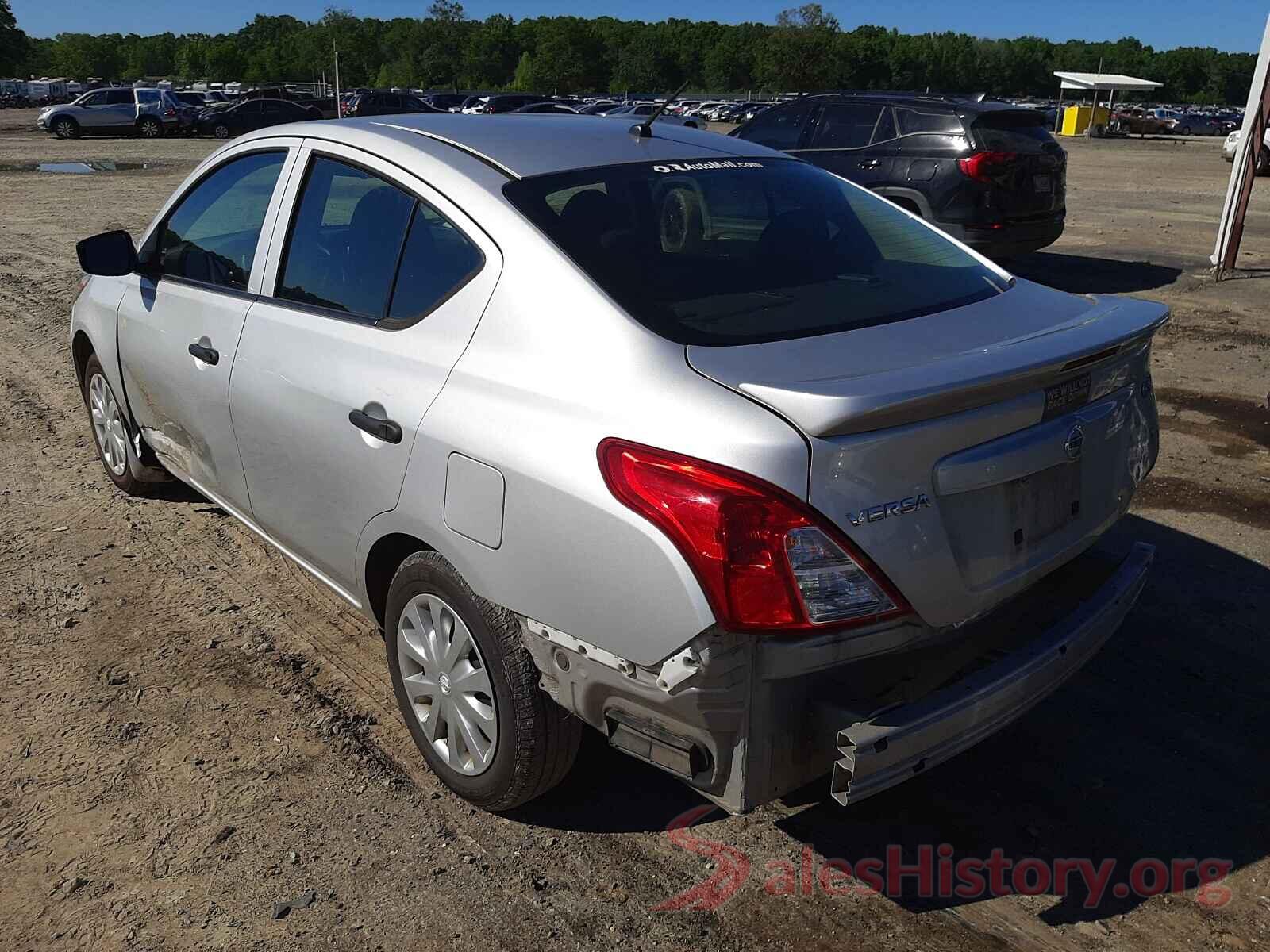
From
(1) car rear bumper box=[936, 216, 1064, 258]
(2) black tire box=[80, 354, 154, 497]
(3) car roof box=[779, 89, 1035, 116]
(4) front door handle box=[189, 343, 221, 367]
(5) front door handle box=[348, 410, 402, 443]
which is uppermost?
(3) car roof box=[779, 89, 1035, 116]

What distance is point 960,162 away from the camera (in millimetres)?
9805

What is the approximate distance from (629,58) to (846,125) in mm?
144024

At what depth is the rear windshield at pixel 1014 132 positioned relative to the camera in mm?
9859

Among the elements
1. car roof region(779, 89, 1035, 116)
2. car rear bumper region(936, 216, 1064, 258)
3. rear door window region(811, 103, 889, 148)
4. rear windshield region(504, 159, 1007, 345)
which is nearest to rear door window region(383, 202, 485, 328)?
rear windshield region(504, 159, 1007, 345)

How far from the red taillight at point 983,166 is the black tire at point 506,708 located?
8.28 metres

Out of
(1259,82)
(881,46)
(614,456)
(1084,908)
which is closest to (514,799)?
(614,456)

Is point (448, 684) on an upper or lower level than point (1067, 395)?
lower

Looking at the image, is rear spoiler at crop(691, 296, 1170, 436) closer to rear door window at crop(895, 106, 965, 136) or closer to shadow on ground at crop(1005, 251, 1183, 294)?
rear door window at crop(895, 106, 965, 136)

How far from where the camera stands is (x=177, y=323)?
13.0 ft

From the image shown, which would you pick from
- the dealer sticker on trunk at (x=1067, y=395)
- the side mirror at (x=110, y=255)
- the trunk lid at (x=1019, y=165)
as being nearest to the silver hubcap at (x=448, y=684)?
the dealer sticker on trunk at (x=1067, y=395)

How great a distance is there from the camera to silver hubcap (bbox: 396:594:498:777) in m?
2.79

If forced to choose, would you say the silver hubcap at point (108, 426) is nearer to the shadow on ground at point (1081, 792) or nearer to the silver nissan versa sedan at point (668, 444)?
the silver nissan versa sedan at point (668, 444)

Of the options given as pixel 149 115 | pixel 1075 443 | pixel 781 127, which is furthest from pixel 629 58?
pixel 1075 443

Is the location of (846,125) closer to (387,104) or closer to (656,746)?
(656,746)
